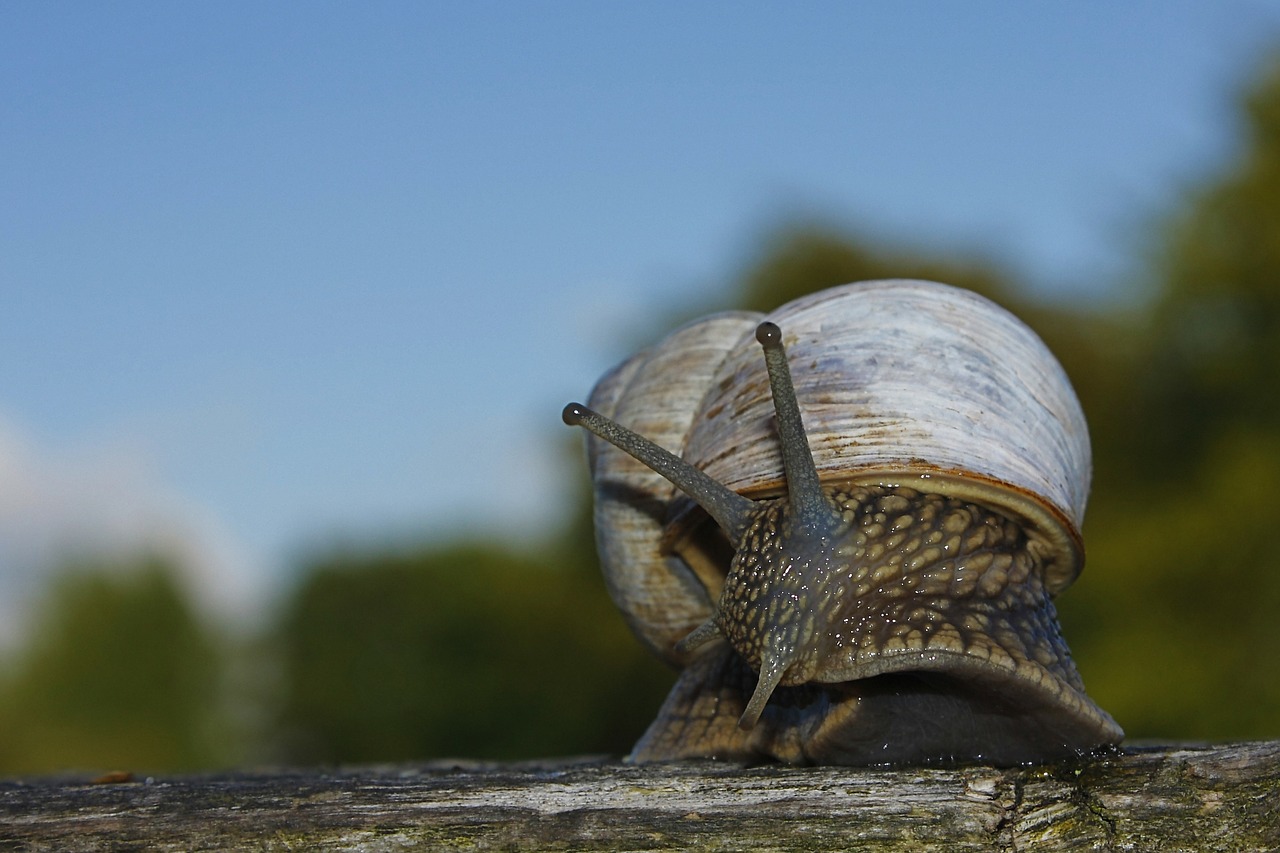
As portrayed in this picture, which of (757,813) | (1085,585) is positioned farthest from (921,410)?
(1085,585)

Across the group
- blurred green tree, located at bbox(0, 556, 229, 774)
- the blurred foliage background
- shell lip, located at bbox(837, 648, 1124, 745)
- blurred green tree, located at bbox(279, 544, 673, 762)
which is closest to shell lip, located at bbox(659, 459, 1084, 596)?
shell lip, located at bbox(837, 648, 1124, 745)

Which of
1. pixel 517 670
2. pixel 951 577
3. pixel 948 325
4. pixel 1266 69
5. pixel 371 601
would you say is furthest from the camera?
pixel 371 601

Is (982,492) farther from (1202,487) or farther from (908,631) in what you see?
(1202,487)

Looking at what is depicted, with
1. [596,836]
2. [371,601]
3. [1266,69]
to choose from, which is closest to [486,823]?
[596,836]

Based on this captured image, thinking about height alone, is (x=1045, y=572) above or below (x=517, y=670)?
above

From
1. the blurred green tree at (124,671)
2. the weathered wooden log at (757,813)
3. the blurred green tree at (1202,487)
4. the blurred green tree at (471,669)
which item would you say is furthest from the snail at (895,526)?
the blurred green tree at (124,671)

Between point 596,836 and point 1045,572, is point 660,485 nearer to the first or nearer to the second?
point 1045,572

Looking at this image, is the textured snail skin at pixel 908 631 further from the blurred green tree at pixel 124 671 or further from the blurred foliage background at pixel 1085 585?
the blurred green tree at pixel 124 671
